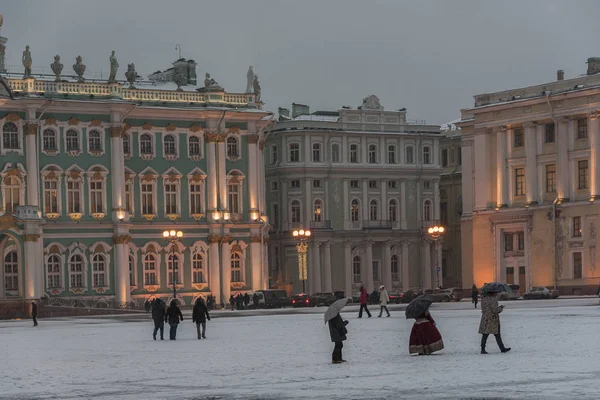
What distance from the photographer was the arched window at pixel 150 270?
87875 mm

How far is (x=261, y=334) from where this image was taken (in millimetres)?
41781

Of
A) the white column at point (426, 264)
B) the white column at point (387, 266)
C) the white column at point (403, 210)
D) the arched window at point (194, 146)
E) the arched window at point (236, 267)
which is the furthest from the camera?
the white column at point (403, 210)

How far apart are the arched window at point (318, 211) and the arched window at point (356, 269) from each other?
4.30m

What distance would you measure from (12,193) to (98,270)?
7.18 m

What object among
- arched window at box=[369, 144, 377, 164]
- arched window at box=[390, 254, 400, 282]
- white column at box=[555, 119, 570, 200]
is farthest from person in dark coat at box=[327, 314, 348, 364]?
arched window at box=[369, 144, 377, 164]

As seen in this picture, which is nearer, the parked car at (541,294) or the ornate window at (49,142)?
the parked car at (541,294)

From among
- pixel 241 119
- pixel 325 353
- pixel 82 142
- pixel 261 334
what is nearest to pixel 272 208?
pixel 241 119

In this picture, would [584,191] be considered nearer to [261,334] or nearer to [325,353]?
[261,334]

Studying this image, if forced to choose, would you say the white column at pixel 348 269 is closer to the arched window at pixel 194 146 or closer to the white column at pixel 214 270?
the white column at pixel 214 270

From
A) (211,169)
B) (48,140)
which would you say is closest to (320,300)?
(211,169)

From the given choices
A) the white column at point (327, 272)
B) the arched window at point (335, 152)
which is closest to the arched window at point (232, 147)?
the white column at point (327, 272)

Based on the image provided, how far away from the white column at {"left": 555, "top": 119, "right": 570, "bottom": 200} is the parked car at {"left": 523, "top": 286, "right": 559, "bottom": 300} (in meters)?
8.33

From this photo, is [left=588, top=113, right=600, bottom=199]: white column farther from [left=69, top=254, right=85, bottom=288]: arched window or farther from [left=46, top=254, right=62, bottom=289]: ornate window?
[left=46, top=254, right=62, bottom=289]: ornate window

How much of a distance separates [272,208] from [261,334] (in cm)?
6531
